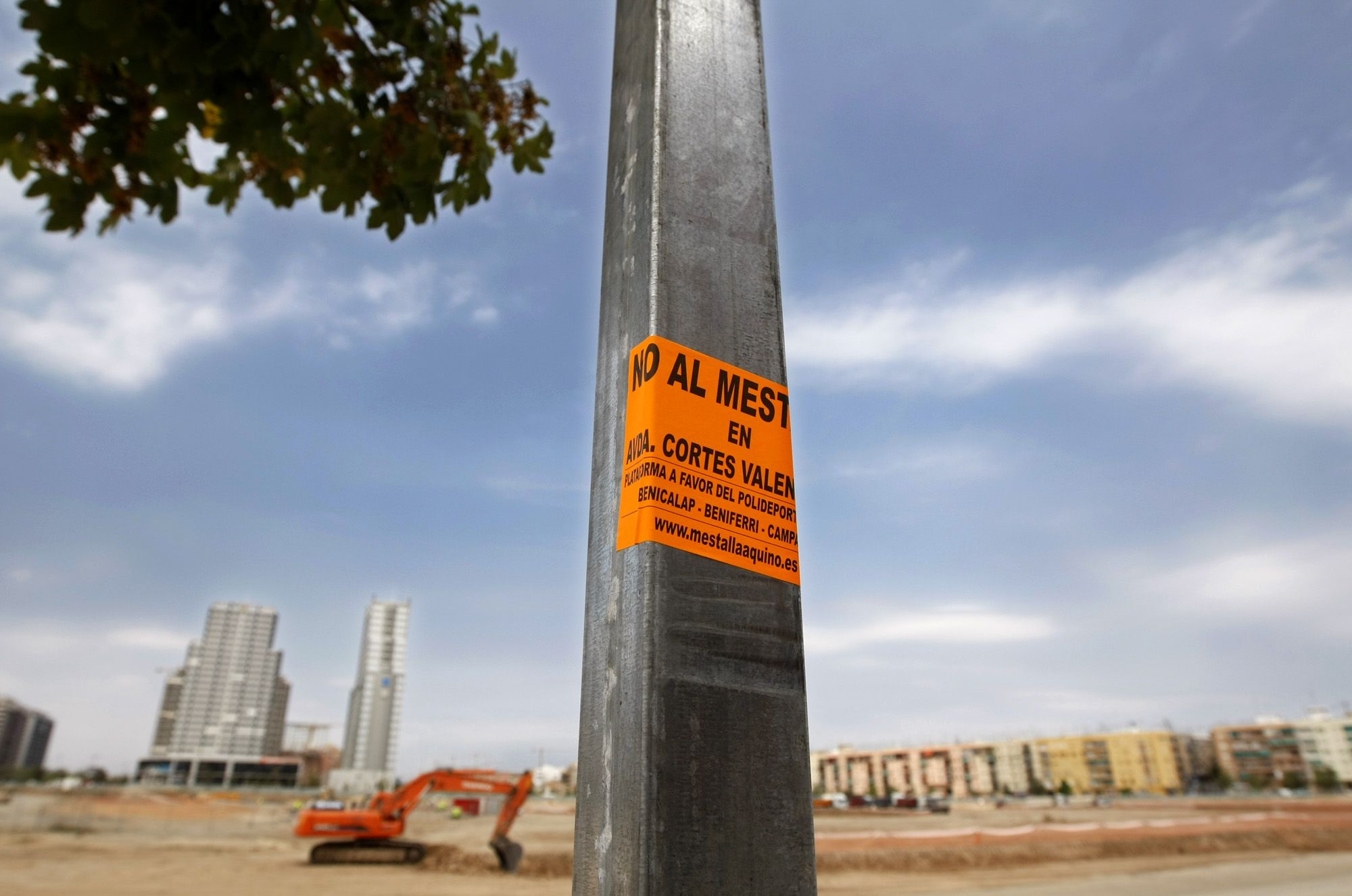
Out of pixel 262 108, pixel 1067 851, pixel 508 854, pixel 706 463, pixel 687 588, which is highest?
pixel 262 108

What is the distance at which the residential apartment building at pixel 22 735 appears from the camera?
6086 inches

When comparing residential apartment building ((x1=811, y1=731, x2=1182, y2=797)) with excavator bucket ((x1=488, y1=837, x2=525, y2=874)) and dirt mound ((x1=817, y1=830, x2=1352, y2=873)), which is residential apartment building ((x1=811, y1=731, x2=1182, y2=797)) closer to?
dirt mound ((x1=817, y1=830, x2=1352, y2=873))

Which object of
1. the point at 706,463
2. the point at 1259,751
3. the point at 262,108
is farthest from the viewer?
the point at 1259,751

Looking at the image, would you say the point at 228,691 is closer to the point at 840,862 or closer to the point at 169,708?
the point at 169,708

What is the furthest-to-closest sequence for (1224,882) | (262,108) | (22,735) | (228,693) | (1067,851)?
(22,735) < (228,693) < (1067,851) < (1224,882) < (262,108)

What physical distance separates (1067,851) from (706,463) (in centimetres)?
2498

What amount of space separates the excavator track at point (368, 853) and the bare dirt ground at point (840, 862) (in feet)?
1.60

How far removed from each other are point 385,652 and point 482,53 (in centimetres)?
13907

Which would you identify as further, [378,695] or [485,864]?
[378,695]

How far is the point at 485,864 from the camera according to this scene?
1834 centimetres

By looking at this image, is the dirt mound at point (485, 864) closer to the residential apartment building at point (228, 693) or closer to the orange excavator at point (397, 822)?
the orange excavator at point (397, 822)

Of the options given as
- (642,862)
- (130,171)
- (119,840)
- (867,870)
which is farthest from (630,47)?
(119,840)

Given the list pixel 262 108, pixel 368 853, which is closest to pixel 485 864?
pixel 368 853

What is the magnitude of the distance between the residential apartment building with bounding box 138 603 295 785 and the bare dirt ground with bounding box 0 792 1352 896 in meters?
118
